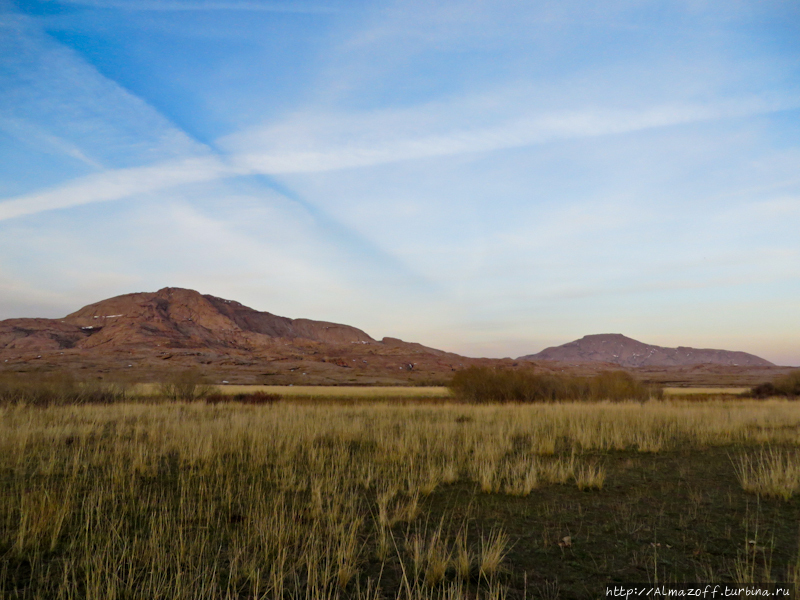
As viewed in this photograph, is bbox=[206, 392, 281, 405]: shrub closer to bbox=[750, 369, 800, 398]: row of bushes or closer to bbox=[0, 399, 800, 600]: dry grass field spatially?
bbox=[0, 399, 800, 600]: dry grass field

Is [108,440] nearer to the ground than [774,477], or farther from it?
nearer to the ground

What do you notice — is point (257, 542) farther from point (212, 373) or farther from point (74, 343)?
point (74, 343)

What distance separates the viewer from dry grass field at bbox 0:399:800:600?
3.56 m

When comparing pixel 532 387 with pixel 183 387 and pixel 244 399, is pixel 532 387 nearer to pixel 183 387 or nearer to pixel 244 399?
pixel 244 399

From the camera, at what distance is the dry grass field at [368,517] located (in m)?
3.56

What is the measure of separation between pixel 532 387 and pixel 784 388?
24.2 meters

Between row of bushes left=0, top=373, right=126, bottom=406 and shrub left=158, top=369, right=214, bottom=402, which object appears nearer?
row of bushes left=0, top=373, right=126, bottom=406

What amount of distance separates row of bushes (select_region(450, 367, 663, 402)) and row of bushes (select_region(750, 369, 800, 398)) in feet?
47.9

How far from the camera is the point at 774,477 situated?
6.53 meters

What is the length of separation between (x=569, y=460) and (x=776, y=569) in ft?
15.9

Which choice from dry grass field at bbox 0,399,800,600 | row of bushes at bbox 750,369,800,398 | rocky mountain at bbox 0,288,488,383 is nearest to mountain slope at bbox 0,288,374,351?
rocky mountain at bbox 0,288,488,383

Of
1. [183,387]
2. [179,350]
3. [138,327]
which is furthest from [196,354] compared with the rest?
[183,387]

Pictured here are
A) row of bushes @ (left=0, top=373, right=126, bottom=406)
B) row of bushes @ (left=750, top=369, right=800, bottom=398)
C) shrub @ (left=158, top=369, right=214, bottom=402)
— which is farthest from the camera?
row of bushes @ (left=750, top=369, right=800, bottom=398)

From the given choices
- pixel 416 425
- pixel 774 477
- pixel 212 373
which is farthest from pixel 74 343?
pixel 774 477
